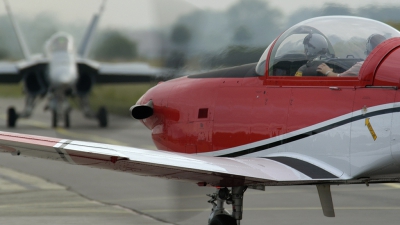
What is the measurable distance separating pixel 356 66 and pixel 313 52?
50 centimetres

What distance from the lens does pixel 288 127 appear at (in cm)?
656

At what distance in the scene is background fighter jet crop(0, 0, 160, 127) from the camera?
25469 millimetres

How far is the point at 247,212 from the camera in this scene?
30.5 feet

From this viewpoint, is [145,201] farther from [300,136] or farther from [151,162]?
[151,162]

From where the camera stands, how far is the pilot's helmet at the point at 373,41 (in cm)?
638

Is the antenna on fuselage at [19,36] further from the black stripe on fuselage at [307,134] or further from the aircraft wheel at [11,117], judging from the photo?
the black stripe on fuselage at [307,134]

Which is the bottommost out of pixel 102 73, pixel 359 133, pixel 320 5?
pixel 359 133

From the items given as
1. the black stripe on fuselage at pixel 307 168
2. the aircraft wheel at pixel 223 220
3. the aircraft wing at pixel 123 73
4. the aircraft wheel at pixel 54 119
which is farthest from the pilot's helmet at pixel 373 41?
the aircraft wing at pixel 123 73

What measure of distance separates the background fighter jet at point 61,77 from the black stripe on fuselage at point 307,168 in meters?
19.2

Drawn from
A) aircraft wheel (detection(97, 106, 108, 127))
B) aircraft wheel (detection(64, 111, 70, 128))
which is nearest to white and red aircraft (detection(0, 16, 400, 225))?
aircraft wheel (detection(64, 111, 70, 128))

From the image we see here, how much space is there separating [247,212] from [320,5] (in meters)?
2.69

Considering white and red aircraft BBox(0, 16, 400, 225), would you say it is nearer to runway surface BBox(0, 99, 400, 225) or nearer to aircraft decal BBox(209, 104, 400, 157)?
aircraft decal BBox(209, 104, 400, 157)

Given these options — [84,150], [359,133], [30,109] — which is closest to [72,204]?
[84,150]

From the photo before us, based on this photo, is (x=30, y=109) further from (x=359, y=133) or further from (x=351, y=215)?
(x=359, y=133)
